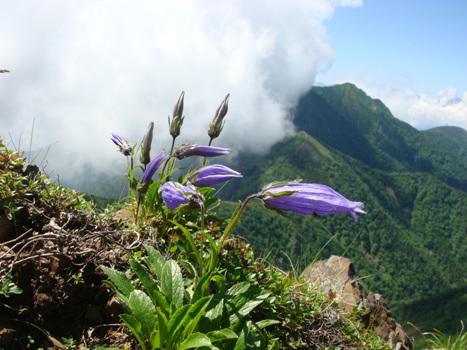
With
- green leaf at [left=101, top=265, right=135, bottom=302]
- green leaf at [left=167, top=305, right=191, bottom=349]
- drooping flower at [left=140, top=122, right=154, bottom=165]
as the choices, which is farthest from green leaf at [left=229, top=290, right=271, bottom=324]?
drooping flower at [left=140, top=122, right=154, bottom=165]

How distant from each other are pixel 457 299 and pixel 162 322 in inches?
4440

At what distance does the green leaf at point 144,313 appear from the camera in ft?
8.34

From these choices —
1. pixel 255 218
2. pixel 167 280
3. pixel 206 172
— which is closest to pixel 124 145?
pixel 206 172

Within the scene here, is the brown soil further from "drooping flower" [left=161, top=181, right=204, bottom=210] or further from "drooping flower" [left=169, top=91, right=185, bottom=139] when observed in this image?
"drooping flower" [left=169, top=91, right=185, bottom=139]

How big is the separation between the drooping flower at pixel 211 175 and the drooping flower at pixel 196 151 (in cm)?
44

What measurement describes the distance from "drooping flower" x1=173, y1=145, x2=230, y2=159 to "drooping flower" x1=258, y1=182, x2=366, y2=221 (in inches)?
53.4

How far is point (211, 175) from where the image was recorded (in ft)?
11.6

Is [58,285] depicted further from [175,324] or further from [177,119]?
[177,119]

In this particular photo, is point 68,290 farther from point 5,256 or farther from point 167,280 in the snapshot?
point 167,280

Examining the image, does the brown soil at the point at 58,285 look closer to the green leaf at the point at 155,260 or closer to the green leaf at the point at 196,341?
the green leaf at the point at 155,260

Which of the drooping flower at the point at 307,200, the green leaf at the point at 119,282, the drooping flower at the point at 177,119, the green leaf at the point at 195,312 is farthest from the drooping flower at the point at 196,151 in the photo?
the green leaf at the point at 195,312

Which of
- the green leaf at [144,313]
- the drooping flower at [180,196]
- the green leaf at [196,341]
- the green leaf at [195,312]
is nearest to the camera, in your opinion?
the green leaf at [196,341]

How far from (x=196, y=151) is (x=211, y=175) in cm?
59

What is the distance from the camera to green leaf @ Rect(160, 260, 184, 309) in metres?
2.73
